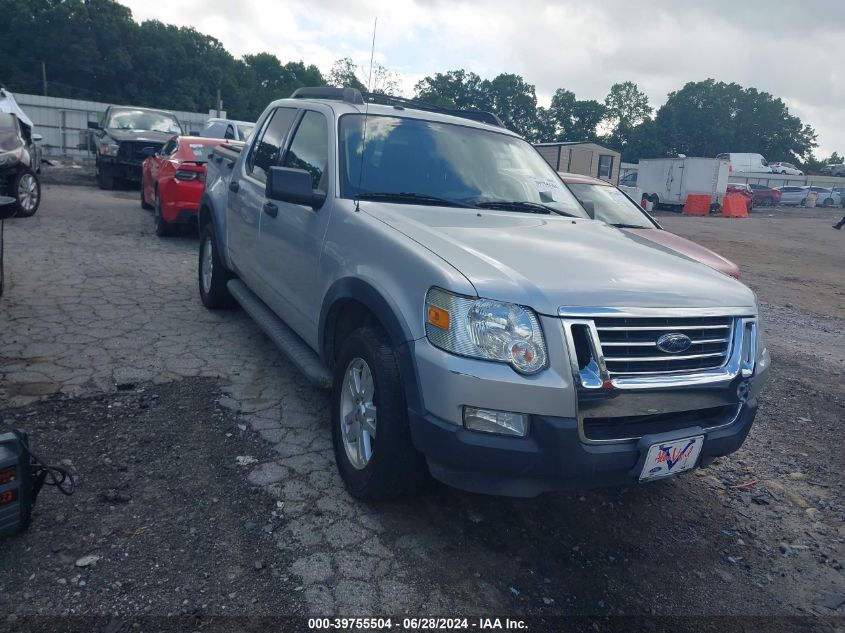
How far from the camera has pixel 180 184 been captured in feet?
30.1

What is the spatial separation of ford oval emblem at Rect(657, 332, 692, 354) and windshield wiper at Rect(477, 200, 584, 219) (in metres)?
1.51

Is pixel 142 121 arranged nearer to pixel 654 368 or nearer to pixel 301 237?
pixel 301 237

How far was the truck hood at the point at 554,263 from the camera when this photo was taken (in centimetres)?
267

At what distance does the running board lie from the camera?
12.1 ft

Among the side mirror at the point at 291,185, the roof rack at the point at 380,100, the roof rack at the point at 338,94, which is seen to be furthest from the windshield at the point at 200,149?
the side mirror at the point at 291,185

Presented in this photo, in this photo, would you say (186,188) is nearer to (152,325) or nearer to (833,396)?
(152,325)

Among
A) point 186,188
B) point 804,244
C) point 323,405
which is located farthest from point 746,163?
point 323,405

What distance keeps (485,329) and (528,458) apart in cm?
52

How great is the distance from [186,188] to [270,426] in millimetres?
6171

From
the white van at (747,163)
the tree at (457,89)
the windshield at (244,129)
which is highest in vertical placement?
the tree at (457,89)

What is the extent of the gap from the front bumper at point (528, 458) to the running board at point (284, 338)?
1094 mm

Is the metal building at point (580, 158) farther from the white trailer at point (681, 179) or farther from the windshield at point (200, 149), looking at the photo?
the windshield at point (200, 149)

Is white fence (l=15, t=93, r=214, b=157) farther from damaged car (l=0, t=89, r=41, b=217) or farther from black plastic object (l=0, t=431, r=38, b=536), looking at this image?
black plastic object (l=0, t=431, r=38, b=536)

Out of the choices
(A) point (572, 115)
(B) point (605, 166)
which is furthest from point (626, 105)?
(B) point (605, 166)
